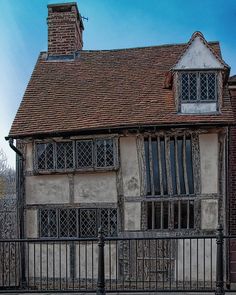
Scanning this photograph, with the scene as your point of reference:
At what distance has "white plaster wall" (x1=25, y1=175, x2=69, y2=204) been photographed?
38.4 feet

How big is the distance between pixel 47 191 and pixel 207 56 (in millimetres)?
5346

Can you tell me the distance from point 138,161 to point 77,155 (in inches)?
61.7

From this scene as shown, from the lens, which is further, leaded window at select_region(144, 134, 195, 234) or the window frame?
the window frame

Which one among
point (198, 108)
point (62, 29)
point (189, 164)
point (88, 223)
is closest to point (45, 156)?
point (88, 223)

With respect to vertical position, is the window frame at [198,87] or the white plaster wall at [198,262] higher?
the window frame at [198,87]

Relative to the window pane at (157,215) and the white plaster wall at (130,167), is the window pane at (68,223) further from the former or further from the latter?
the window pane at (157,215)

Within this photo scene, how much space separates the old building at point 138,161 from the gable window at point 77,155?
1.0 inches

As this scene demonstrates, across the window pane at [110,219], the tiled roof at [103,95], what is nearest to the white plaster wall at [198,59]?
the tiled roof at [103,95]

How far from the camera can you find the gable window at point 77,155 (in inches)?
453

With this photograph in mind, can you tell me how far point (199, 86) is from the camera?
454 inches

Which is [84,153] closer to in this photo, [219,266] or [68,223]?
[68,223]

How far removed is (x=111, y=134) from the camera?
37.7 ft

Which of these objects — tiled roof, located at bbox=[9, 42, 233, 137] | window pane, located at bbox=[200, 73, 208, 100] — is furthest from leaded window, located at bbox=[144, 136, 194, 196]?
window pane, located at bbox=[200, 73, 208, 100]

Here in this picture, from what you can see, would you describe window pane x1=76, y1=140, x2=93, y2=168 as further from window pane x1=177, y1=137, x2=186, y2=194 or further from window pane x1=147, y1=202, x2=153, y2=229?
window pane x1=177, y1=137, x2=186, y2=194
